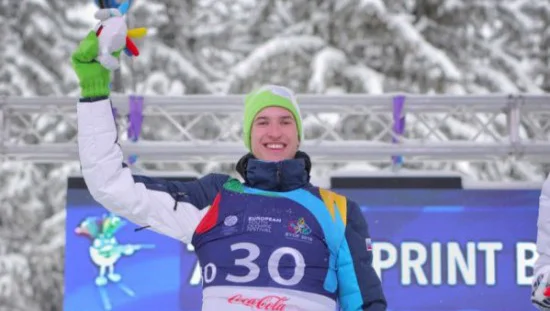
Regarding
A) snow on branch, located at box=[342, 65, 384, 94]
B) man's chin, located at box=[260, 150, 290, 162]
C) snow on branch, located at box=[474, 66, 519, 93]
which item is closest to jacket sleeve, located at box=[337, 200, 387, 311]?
man's chin, located at box=[260, 150, 290, 162]

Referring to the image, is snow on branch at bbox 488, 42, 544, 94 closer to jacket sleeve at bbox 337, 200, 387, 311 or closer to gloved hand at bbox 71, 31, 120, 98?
jacket sleeve at bbox 337, 200, 387, 311

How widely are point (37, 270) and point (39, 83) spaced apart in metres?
3.03

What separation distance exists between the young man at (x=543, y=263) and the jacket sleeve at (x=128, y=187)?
1380 mm

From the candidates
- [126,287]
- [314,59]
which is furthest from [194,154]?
[314,59]

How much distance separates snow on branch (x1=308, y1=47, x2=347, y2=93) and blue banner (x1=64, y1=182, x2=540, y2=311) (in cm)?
529

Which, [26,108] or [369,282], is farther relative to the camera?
[26,108]

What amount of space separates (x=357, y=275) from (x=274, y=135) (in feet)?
1.92

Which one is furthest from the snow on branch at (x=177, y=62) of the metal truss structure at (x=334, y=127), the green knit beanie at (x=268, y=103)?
the green knit beanie at (x=268, y=103)

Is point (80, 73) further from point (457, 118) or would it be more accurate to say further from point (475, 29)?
point (475, 29)

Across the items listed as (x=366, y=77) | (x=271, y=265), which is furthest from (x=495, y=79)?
(x=271, y=265)

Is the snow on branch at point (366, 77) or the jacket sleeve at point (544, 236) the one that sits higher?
the snow on branch at point (366, 77)

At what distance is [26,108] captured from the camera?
7.14m

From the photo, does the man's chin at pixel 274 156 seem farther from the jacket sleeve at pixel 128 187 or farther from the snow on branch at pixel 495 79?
the snow on branch at pixel 495 79

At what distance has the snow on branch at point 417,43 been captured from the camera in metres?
12.2
